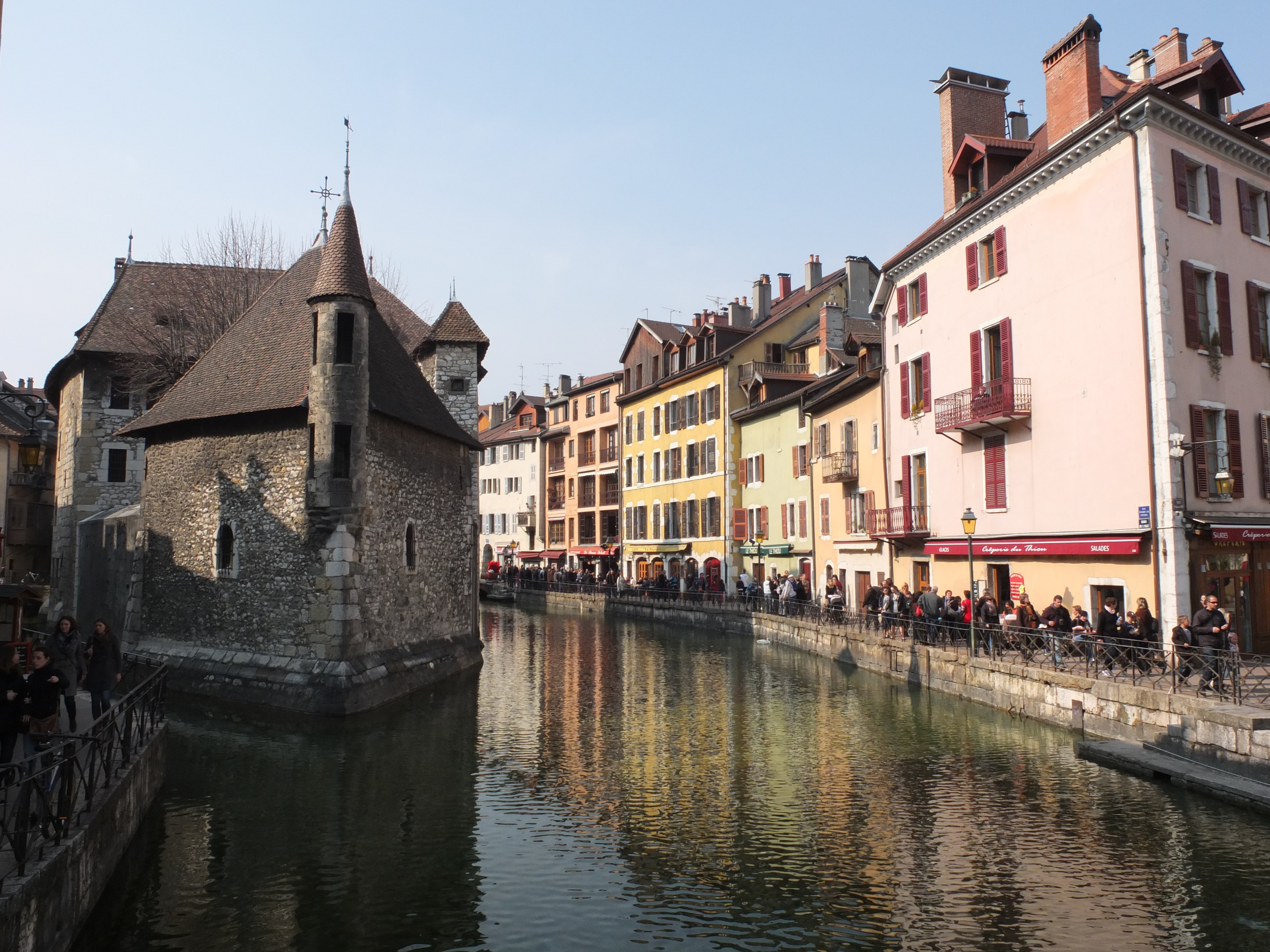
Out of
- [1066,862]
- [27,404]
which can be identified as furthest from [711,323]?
[1066,862]

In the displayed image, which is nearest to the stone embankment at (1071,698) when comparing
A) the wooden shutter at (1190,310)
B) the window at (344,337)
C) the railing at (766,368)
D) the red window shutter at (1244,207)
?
the wooden shutter at (1190,310)

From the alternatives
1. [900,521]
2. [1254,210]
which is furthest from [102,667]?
[1254,210]

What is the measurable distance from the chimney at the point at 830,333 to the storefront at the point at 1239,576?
73.3 feet

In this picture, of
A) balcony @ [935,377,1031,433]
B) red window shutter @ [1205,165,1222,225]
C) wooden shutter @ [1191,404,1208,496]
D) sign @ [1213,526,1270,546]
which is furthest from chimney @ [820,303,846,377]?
sign @ [1213,526,1270,546]

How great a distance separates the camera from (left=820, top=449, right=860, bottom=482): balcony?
1207 inches

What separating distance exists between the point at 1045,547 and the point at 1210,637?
6.00 m

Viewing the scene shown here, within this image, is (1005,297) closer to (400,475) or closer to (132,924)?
(400,475)

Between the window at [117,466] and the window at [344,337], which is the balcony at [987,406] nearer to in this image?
the window at [344,337]

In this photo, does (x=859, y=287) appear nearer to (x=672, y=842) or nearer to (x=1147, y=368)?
(x=1147, y=368)

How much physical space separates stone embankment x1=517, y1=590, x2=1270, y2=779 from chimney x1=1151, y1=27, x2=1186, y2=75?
14.3 metres

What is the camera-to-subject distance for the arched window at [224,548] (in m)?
20.5

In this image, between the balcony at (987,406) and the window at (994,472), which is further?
the window at (994,472)

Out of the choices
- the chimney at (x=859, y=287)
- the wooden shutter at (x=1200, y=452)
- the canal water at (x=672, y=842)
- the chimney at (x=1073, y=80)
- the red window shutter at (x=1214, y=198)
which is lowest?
the canal water at (x=672, y=842)

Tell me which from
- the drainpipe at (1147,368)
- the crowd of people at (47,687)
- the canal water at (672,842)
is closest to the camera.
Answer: the canal water at (672,842)
